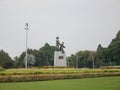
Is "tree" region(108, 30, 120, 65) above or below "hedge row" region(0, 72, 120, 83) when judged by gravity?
above

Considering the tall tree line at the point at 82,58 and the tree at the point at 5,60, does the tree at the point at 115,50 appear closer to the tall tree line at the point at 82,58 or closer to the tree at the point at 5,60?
the tall tree line at the point at 82,58

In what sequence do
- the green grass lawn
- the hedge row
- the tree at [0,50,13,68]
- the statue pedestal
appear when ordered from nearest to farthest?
the green grass lawn, the hedge row, the statue pedestal, the tree at [0,50,13,68]

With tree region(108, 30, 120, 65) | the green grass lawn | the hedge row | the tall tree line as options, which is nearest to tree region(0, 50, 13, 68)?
the tall tree line

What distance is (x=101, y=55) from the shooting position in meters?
67.2

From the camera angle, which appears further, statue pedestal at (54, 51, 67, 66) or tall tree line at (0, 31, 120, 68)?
tall tree line at (0, 31, 120, 68)

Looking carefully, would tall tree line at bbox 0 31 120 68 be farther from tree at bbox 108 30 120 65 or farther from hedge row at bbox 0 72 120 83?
hedge row at bbox 0 72 120 83

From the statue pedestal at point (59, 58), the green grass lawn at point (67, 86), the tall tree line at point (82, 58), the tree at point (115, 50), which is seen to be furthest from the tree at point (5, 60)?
the green grass lawn at point (67, 86)

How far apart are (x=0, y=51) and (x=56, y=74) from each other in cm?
4138

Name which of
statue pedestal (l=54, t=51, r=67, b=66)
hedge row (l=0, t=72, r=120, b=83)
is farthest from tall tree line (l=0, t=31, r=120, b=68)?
hedge row (l=0, t=72, r=120, b=83)

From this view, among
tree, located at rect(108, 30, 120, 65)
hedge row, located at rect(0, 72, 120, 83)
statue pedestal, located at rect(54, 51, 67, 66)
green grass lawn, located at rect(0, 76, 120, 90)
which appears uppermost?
tree, located at rect(108, 30, 120, 65)

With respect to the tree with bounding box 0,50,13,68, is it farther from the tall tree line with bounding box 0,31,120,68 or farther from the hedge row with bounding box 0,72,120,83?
the hedge row with bounding box 0,72,120,83

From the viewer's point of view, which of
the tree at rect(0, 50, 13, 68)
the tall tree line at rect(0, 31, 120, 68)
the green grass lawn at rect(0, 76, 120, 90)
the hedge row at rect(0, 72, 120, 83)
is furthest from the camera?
the tall tree line at rect(0, 31, 120, 68)

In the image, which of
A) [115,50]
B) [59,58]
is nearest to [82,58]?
[115,50]

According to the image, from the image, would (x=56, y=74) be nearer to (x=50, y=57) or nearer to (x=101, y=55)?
(x=101, y=55)
